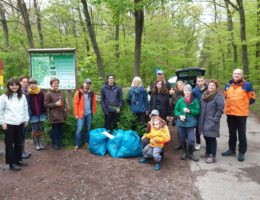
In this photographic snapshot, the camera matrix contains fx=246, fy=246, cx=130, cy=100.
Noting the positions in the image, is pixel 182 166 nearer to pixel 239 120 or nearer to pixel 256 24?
pixel 239 120

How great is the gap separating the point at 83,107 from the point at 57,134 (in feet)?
3.29

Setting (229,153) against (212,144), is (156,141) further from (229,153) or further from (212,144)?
(229,153)

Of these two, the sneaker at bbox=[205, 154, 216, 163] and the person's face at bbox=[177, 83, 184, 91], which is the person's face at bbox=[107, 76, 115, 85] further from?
the sneaker at bbox=[205, 154, 216, 163]

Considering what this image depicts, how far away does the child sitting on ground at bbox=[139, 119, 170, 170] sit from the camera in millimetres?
5180

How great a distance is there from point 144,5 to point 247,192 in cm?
721

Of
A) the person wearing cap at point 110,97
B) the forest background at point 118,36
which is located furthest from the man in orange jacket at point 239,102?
the forest background at point 118,36

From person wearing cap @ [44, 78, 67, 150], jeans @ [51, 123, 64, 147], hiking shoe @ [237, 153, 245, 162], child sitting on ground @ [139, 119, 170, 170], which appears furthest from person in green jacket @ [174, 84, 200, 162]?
jeans @ [51, 123, 64, 147]

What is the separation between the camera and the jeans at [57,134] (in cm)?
620

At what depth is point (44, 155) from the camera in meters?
5.88

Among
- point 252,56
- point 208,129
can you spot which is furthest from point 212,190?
point 252,56

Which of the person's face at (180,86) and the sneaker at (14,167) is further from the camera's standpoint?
the person's face at (180,86)

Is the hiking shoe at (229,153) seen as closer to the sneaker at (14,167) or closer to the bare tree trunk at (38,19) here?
the sneaker at (14,167)

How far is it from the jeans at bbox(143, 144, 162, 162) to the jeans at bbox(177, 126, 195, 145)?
755 mm

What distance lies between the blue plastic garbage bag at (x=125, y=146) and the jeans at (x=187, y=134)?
1.00m
